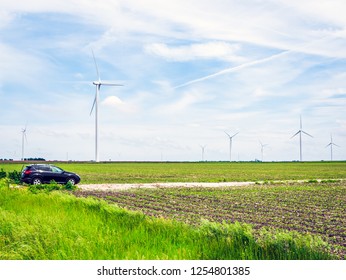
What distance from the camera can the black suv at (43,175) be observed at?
120ft

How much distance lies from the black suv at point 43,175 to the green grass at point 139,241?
23258mm

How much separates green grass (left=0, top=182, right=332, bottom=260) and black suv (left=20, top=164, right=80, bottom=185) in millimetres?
23258

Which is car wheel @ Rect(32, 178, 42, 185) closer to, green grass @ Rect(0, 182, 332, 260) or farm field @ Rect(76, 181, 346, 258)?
farm field @ Rect(76, 181, 346, 258)

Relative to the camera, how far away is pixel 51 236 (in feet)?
36.2

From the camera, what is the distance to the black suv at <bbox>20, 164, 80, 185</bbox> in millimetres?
36719

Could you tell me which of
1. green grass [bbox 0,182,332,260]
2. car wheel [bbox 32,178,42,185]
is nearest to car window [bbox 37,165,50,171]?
car wheel [bbox 32,178,42,185]

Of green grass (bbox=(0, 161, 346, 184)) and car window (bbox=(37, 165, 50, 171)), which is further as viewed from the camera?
A: green grass (bbox=(0, 161, 346, 184))

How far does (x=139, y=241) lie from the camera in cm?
1089

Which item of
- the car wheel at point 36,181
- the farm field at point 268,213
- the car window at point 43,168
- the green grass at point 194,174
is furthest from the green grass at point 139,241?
the green grass at point 194,174

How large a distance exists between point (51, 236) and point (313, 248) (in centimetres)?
617

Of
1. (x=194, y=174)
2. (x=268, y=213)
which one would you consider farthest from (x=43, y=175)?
(x=194, y=174)

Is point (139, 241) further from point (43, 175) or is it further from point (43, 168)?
point (43, 168)

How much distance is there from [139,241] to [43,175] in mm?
27921
